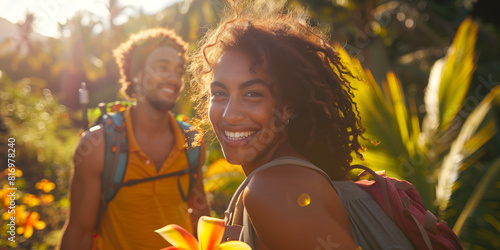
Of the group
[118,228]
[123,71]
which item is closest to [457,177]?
[118,228]

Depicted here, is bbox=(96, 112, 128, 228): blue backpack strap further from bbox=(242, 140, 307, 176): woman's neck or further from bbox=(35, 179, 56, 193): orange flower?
bbox=(35, 179, 56, 193): orange flower

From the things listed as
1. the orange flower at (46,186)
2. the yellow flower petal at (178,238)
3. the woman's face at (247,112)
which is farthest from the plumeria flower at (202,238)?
the orange flower at (46,186)

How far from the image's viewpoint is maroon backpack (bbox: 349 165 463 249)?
1.35 metres

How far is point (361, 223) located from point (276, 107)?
1.62 ft

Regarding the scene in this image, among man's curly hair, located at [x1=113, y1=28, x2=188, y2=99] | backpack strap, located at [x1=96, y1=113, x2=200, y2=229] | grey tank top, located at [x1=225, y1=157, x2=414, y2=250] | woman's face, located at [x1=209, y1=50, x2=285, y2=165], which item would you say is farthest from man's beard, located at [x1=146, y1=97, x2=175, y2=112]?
grey tank top, located at [x1=225, y1=157, x2=414, y2=250]

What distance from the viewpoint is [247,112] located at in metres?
1.49

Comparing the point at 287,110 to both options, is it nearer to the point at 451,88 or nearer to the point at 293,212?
the point at 293,212

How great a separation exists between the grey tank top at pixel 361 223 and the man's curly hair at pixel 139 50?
2187mm

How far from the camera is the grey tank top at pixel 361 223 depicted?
50.6 inches

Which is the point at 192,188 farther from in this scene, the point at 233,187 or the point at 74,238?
the point at 233,187

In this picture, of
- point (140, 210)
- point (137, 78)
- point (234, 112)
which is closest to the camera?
point (234, 112)

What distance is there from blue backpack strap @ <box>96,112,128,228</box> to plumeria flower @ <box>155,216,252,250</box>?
1.95 metres

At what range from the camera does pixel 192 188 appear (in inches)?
121

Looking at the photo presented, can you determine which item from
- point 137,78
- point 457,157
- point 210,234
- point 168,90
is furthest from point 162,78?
point 457,157
